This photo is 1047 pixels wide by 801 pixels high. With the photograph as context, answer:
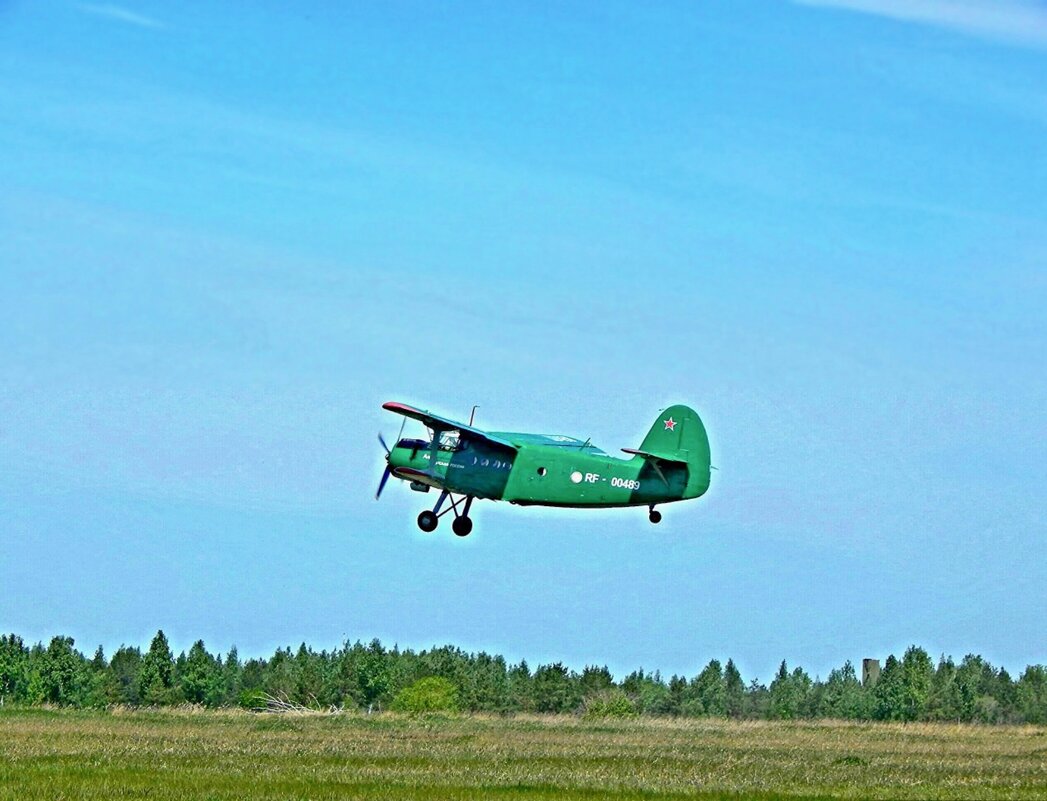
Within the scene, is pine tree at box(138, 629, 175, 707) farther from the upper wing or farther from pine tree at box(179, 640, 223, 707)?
the upper wing

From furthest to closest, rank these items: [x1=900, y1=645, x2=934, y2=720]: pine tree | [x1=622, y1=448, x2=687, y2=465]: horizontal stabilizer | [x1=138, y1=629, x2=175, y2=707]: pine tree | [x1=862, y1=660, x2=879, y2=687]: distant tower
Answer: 1. [x1=138, y1=629, x2=175, y2=707]: pine tree
2. [x1=862, y1=660, x2=879, y2=687]: distant tower
3. [x1=900, y1=645, x2=934, y2=720]: pine tree
4. [x1=622, y1=448, x2=687, y2=465]: horizontal stabilizer

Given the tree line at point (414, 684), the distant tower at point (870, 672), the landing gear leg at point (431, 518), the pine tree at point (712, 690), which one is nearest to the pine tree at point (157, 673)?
Answer: the tree line at point (414, 684)

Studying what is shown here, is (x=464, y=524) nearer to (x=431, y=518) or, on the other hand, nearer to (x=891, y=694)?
(x=431, y=518)

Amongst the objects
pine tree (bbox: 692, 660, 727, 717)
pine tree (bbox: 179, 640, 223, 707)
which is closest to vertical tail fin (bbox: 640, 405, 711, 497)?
pine tree (bbox: 692, 660, 727, 717)

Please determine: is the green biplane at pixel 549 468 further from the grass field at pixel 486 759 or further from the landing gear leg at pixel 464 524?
the grass field at pixel 486 759

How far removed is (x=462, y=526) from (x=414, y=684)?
45.6m

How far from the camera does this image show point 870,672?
74688 mm

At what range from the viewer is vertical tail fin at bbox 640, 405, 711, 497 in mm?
40219

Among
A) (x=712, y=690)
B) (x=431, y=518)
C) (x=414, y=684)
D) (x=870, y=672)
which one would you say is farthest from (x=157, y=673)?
(x=431, y=518)

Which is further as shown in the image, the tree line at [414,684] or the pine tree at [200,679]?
the pine tree at [200,679]

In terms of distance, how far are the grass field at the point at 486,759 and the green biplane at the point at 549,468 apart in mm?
6556

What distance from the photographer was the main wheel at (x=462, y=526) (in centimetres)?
4191

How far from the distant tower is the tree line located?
0.46 metres

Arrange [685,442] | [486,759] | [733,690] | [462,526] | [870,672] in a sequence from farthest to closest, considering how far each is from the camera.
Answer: [733,690]
[870,672]
[462,526]
[685,442]
[486,759]
